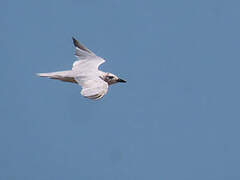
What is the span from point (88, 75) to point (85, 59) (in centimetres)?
234

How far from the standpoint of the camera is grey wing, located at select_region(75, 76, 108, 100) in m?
13.9

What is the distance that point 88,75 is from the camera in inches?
645

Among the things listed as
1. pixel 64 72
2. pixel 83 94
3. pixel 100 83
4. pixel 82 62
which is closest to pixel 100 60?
pixel 82 62

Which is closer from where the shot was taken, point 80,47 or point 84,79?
point 84,79

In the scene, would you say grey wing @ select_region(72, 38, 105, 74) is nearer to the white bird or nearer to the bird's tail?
the white bird

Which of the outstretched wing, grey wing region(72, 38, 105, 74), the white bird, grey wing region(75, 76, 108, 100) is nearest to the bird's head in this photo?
the white bird

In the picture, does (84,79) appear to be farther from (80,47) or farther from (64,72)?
(80,47)

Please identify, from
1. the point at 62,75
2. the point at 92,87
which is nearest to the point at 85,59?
the point at 62,75

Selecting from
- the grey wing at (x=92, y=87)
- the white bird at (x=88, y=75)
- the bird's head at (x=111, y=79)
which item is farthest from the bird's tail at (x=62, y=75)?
the bird's head at (x=111, y=79)

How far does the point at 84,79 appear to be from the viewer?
52.3ft

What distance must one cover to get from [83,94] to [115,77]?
13.0 feet

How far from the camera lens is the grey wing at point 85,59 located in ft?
59.5

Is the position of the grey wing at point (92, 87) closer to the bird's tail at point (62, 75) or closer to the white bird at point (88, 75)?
the white bird at point (88, 75)

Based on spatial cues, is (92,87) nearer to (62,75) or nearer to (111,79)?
(62,75)
